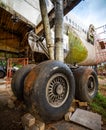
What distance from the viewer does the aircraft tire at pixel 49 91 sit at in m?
1.83

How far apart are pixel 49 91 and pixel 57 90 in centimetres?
16

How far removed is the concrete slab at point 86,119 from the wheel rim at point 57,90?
0.34 meters

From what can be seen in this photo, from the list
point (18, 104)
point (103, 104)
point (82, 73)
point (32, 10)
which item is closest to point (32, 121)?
point (18, 104)

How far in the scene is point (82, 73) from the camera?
2834 mm

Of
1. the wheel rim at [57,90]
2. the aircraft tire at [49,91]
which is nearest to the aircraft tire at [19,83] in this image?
the aircraft tire at [49,91]

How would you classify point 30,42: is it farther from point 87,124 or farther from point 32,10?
point 87,124

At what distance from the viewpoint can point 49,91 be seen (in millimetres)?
2068

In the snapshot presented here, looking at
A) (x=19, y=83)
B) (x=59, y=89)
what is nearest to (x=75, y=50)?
(x=19, y=83)

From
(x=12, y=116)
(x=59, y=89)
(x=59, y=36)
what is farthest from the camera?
(x=59, y=36)

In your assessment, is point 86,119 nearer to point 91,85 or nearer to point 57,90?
point 57,90

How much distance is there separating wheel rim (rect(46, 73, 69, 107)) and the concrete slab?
1.10ft

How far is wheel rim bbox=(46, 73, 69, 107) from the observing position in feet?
6.75

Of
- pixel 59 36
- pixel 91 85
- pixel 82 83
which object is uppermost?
pixel 59 36

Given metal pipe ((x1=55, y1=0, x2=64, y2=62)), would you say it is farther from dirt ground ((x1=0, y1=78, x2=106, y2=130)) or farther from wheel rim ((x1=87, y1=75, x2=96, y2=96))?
dirt ground ((x1=0, y1=78, x2=106, y2=130))
